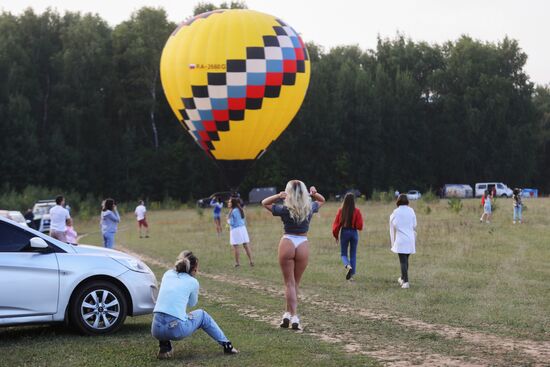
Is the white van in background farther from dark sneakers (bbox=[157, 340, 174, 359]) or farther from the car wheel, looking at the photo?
dark sneakers (bbox=[157, 340, 174, 359])

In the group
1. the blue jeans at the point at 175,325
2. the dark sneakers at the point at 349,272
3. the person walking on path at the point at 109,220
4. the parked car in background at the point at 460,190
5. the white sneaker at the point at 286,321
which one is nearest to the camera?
the blue jeans at the point at 175,325

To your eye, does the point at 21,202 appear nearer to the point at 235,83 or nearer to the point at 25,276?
the point at 235,83

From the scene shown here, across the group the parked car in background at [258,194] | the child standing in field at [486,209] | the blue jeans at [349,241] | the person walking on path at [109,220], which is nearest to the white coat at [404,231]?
the blue jeans at [349,241]

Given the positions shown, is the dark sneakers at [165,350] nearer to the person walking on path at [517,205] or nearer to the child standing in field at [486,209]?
the person walking on path at [517,205]

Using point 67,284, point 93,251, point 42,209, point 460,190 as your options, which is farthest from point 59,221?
point 460,190

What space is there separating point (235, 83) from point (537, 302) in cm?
2282

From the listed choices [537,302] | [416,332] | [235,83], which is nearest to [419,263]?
[537,302]

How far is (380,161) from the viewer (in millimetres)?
80375

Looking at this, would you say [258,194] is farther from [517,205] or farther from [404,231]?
[404,231]

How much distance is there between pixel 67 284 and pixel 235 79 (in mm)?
25506

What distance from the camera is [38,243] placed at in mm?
11352

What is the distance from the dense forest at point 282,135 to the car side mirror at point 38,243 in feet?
200

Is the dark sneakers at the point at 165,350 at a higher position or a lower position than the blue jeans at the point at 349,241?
lower

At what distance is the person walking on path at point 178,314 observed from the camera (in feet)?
32.8
